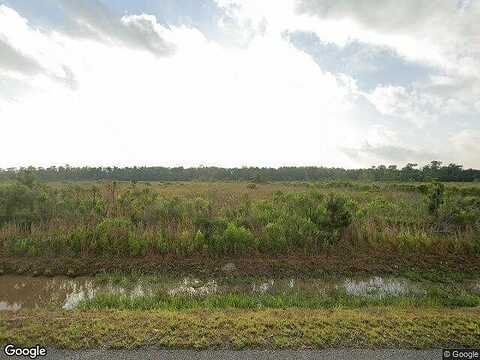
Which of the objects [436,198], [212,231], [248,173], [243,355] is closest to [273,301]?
[243,355]

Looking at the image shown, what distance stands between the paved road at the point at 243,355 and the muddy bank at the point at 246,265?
4.89m

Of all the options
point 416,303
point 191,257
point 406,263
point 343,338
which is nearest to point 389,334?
point 343,338

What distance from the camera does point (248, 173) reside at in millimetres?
87312

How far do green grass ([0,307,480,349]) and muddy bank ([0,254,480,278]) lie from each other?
3.66 meters

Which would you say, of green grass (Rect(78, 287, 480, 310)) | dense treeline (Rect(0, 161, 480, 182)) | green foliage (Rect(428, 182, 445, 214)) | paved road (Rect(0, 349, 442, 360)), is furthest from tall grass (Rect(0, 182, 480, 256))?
dense treeline (Rect(0, 161, 480, 182))

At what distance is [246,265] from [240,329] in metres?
4.74

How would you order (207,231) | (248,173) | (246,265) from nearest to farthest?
(246,265) → (207,231) → (248,173)

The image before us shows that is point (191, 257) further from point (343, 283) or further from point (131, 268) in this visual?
point (343, 283)

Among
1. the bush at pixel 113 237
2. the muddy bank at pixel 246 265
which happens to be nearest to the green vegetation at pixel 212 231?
the bush at pixel 113 237

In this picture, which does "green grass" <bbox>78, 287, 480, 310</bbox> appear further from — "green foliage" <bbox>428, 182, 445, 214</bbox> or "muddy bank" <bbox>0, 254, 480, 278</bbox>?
"green foliage" <bbox>428, 182, 445, 214</bbox>

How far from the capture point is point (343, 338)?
4988 mm

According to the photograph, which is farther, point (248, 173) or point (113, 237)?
point (248, 173)

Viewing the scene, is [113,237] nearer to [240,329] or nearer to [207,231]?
[207,231]

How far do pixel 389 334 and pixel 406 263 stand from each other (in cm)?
587
